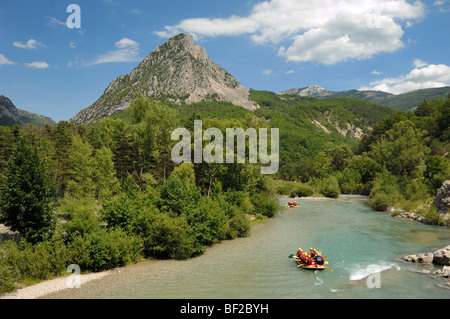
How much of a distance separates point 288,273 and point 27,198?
19.5 metres

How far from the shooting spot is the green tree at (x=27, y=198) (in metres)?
20.0

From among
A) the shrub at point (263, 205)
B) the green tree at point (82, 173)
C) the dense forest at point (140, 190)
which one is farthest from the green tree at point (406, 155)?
the green tree at point (82, 173)

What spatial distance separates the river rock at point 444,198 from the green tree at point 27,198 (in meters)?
42.9

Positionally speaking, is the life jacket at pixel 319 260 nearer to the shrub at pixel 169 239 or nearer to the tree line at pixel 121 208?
the tree line at pixel 121 208

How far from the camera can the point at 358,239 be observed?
96.9 feet

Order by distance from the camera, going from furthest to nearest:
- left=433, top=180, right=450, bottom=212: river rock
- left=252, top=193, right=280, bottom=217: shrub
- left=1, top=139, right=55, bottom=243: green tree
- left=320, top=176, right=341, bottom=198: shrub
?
1. left=320, top=176, right=341, bottom=198: shrub
2. left=252, top=193, right=280, bottom=217: shrub
3. left=433, top=180, right=450, bottom=212: river rock
4. left=1, top=139, right=55, bottom=243: green tree

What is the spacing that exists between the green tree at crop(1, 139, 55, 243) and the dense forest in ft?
0.24

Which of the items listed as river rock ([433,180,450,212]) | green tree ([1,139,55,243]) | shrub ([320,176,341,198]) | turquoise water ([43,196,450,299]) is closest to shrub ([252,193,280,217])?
turquoise water ([43,196,450,299])

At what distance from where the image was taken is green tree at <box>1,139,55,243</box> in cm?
2003

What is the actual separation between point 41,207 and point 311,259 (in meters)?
20.4

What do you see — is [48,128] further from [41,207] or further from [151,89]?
[151,89]

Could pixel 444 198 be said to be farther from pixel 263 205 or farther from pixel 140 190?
pixel 140 190

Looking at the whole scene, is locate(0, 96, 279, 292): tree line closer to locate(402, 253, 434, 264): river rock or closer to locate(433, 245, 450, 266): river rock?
locate(402, 253, 434, 264): river rock

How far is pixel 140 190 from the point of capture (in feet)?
118
